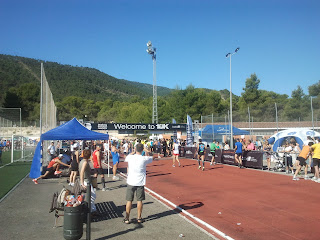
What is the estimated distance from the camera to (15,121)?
111ft

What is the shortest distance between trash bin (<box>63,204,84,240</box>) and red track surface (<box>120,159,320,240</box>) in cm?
299

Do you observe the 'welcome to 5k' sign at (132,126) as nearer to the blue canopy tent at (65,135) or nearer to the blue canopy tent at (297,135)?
the blue canopy tent at (65,135)

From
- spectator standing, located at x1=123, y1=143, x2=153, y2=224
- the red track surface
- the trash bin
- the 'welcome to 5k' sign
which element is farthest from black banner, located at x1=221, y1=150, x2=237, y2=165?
the trash bin

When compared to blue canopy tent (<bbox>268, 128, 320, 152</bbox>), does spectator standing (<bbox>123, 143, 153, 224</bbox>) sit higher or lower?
lower

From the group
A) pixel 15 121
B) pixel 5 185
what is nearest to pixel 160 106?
pixel 15 121

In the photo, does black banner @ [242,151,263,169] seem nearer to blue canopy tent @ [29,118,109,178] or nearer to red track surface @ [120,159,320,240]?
red track surface @ [120,159,320,240]

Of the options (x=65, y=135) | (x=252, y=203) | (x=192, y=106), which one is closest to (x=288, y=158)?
(x=252, y=203)

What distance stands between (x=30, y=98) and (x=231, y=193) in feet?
343

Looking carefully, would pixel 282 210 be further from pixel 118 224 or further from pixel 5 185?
pixel 5 185

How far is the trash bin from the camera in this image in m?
5.17

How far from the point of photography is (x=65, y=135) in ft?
48.5

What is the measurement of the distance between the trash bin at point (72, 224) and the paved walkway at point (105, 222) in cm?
79

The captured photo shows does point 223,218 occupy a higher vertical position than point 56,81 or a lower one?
lower

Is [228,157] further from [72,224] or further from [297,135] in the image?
[72,224]
